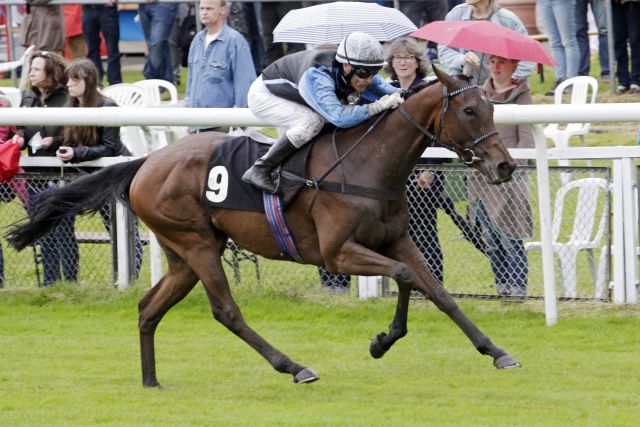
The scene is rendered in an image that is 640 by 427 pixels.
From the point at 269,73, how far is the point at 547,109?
1.58m

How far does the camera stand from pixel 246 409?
20.9 ft

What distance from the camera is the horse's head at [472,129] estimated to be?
6.57m

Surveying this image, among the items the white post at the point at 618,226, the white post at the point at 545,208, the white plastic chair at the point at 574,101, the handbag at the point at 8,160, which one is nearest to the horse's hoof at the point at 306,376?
the white post at the point at 545,208

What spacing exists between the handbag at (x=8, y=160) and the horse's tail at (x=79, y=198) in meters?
1.10

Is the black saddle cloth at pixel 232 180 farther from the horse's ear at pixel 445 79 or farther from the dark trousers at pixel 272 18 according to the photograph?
the dark trousers at pixel 272 18

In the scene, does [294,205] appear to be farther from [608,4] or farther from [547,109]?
[608,4]

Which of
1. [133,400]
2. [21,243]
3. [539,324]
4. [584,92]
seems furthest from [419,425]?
[584,92]

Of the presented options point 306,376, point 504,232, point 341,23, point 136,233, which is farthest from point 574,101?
point 306,376

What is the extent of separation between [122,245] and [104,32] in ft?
21.7

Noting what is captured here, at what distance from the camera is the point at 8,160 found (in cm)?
877

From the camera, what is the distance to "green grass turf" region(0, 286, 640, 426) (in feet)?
20.5

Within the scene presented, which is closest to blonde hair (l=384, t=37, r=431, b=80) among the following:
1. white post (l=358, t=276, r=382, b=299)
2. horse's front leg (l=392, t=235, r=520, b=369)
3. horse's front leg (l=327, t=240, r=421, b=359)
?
white post (l=358, t=276, r=382, b=299)

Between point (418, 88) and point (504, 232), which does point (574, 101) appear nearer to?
point (504, 232)

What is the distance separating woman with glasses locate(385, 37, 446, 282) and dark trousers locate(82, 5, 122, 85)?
7.08 m
